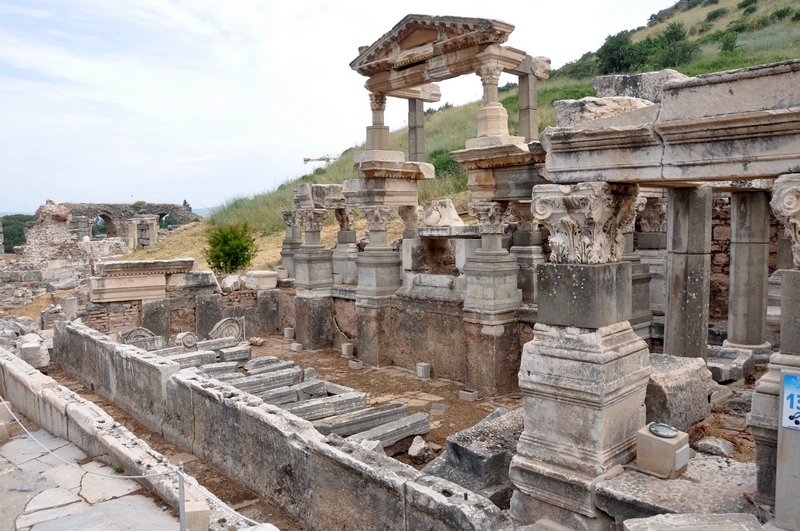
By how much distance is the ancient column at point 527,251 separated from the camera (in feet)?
29.6

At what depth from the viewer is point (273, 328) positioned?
1374 centimetres

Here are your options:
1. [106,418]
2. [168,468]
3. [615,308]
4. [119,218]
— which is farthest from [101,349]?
[119,218]

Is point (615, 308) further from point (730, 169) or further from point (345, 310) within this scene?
point (345, 310)

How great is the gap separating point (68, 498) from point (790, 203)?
17.2 feet

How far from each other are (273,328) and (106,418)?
794 centimetres

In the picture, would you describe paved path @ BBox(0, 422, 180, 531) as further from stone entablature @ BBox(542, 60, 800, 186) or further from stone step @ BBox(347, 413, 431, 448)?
stone entablature @ BBox(542, 60, 800, 186)

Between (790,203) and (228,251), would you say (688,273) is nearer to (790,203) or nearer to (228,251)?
(790,203)

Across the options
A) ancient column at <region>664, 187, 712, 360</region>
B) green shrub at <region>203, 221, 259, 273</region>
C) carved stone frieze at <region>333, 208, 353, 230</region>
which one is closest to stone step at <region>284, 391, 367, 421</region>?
ancient column at <region>664, 187, 712, 360</region>

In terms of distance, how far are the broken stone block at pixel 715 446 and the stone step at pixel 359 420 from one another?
3613mm

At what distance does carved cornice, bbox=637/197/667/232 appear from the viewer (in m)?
8.73

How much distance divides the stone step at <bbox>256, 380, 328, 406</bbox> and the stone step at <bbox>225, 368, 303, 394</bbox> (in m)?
0.18

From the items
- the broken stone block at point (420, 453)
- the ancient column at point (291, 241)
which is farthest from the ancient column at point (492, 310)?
the ancient column at point (291, 241)

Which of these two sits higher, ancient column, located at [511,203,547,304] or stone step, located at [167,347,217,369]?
ancient column, located at [511,203,547,304]

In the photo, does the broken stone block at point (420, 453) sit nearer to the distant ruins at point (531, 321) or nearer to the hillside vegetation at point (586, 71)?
the distant ruins at point (531, 321)
